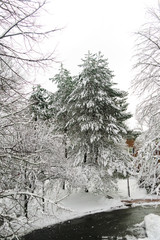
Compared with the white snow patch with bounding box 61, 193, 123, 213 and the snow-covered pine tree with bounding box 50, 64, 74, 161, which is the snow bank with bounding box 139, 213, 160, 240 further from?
the snow-covered pine tree with bounding box 50, 64, 74, 161

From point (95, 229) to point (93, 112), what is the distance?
9.85 m

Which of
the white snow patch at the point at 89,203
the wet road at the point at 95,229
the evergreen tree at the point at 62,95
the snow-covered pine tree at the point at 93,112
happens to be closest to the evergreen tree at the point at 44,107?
the evergreen tree at the point at 62,95

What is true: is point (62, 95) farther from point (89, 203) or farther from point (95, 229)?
point (95, 229)

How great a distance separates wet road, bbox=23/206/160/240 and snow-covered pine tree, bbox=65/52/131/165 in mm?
4566

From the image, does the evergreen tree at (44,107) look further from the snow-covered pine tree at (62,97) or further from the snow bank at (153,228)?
the snow bank at (153,228)

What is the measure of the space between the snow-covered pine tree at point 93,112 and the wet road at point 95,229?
4.57m

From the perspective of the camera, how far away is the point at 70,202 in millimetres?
17766

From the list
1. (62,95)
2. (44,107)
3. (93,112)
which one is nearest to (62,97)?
(62,95)

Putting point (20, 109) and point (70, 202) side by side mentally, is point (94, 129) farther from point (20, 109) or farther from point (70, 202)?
point (20, 109)

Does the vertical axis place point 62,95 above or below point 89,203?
above

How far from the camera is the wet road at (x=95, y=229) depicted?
10719mm

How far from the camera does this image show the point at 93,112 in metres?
18.7

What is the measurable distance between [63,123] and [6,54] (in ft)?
59.4

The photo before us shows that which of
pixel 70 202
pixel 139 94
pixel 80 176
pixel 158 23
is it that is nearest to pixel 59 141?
pixel 80 176
